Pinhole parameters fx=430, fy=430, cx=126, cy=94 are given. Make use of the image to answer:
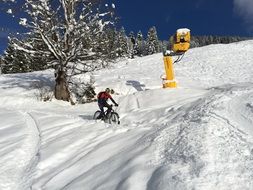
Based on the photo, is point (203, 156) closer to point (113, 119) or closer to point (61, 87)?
point (113, 119)

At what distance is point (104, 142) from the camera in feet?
36.2

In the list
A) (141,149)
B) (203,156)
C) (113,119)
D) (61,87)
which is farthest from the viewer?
(61,87)

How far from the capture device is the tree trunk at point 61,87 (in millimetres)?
24438

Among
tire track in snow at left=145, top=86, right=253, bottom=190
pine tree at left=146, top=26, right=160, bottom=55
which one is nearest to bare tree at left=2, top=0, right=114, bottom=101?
tire track in snow at left=145, top=86, right=253, bottom=190

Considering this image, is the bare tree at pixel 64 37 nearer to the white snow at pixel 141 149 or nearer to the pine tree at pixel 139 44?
the white snow at pixel 141 149

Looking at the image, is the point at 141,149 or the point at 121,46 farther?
the point at 121,46

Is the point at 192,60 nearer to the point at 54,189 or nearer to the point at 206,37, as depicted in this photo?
the point at 54,189

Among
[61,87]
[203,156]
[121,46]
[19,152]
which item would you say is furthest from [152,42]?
[203,156]

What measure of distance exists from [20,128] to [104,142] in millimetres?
5852

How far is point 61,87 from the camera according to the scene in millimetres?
24484

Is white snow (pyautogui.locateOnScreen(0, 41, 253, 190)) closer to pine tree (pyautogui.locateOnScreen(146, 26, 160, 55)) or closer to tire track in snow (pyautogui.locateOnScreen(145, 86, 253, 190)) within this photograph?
tire track in snow (pyautogui.locateOnScreen(145, 86, 253, 190))

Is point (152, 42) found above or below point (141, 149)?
above

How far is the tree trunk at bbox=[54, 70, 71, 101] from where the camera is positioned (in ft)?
80.2

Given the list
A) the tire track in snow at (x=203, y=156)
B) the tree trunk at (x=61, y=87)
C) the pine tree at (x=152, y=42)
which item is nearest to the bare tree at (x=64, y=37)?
the tree trunk at (x=61, y=87)
